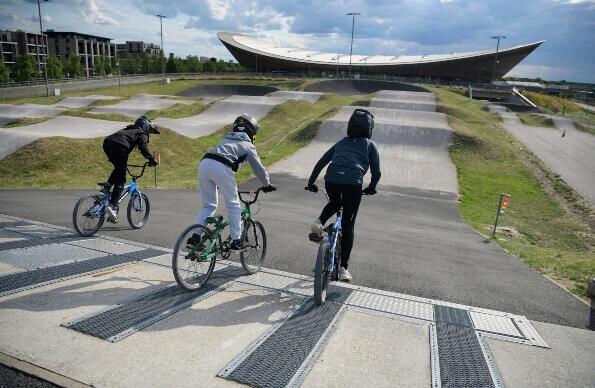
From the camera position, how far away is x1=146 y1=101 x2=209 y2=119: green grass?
3950 cm

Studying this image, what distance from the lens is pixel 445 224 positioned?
1275 cm

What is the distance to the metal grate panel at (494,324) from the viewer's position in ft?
16.2

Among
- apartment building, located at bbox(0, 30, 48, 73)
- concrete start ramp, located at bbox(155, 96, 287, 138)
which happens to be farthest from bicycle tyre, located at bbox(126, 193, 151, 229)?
apartment building, located at bbox(0, 30, 48, 73)

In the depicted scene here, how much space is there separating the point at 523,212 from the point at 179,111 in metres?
34.7

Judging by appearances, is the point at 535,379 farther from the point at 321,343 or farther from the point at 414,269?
the point at 414,269

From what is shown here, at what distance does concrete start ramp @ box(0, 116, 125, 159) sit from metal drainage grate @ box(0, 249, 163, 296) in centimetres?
1609

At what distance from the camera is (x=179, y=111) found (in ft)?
137

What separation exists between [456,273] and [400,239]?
253 centimetres

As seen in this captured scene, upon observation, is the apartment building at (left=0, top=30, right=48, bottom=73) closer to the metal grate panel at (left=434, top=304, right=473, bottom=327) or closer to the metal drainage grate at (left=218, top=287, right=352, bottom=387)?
the metal drainage grate at (left=218, top=287, right=352, bottom=387)

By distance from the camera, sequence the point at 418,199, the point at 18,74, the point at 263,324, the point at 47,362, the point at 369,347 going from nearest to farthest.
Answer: the point at 47,362, the point at 369,347, the point at 263,324, the point at 418,199, the point at 18,74

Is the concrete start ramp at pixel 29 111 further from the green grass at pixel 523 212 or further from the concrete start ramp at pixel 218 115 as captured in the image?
the green grass at pixel 523 212

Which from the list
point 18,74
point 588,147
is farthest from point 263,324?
point 18,74

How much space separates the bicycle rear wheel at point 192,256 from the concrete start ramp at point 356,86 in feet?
216

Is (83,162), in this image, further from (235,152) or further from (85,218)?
(235,152)
